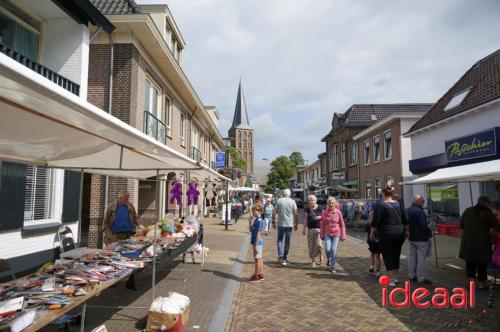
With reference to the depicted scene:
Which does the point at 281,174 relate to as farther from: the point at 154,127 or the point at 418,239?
the point at 418,239

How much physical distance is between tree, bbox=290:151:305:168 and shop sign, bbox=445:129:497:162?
76810 millimetres

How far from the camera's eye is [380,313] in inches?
203

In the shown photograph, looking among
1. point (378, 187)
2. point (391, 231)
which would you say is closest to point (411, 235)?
point (391, 231)

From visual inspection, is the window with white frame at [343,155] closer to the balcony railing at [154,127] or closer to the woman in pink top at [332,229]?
the balcony railing at [154,127]

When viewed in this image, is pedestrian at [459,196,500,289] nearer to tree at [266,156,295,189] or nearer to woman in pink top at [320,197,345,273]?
woman in pink top at [320,197,345,273]

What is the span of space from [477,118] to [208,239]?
35.2ft

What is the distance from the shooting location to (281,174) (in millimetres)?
81625

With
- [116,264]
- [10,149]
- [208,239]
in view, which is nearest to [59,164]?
[10,149]

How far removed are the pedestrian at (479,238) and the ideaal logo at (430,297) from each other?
433 millimetres

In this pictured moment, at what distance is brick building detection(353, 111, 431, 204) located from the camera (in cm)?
2064

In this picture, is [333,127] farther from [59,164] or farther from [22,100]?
[22,100]

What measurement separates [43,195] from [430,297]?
8.66 metres

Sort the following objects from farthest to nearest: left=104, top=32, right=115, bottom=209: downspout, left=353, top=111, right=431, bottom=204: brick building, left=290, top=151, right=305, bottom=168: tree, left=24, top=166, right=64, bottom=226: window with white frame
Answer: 1. left=290, top=151, right=305, bottom=168: tree
2. left=353, top=111, right=431, bottom=204: brick building
3. left=104, top=32, right=115, bottom=209: downspout
4. left=24, top=166, right=64, bottom=226: window with white frame

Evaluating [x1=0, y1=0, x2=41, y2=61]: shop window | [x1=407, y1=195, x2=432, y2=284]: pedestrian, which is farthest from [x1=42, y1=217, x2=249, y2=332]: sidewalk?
[x1=0, y1=0, x2=41, y2=61]: shop window
